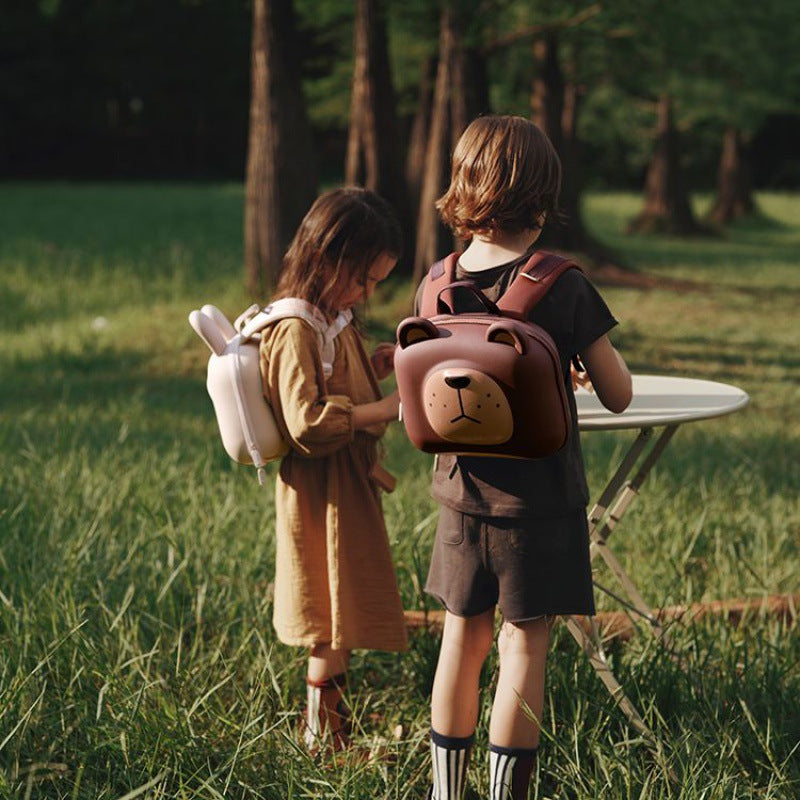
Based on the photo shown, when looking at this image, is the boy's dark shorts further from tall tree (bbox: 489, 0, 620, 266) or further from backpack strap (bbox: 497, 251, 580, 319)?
tall tree (bbox: 489, 0, 620, 266)

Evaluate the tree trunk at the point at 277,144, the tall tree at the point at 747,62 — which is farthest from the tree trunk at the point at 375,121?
the tall tree at the point at 747,62

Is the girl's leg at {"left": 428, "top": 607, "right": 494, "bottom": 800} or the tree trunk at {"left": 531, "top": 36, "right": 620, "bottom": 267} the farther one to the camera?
the tree trunk at {"left": 531, "top": 36, "right": 620, "bottom": 267}

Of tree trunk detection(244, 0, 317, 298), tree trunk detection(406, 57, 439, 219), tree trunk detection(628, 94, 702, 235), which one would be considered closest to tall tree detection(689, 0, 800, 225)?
tree trunk detection(628, 94, 702, 235)

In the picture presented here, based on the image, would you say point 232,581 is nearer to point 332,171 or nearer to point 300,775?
point 300,775

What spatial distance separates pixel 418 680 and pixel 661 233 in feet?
71.3

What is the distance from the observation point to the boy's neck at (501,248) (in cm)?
257

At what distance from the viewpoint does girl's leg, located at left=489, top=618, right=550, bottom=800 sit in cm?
262

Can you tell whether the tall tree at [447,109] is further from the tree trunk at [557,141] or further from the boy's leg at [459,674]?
the boy's leg at [459,674]

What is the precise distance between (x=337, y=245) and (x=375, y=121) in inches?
330

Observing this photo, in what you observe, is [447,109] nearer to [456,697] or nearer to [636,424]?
[636,424]

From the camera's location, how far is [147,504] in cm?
471

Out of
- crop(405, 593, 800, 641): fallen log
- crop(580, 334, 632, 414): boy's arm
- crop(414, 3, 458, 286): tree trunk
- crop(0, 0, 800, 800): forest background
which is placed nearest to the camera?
crop(580, 334, 632, 414): boy's arm

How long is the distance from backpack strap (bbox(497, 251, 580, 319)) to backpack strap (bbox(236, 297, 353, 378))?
615mm

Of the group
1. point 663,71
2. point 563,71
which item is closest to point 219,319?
point 563,71
